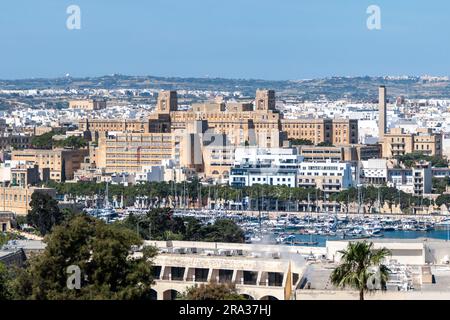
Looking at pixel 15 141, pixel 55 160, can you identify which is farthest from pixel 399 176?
pixel 15 141

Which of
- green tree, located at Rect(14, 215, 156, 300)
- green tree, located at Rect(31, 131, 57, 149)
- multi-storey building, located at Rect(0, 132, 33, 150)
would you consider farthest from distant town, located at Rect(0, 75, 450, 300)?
green tree, located at Rect(31, 131, 57, 149)

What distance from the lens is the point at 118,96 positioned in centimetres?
14962

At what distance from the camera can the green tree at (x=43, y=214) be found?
37.3 meters

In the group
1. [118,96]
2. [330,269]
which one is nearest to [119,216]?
[330,269]

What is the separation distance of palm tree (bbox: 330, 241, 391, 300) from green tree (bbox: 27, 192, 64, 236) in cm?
2107

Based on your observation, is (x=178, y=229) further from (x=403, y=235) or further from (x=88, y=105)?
(x=88, y=105)

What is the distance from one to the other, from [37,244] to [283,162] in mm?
33479

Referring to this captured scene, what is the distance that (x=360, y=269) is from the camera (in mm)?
15617

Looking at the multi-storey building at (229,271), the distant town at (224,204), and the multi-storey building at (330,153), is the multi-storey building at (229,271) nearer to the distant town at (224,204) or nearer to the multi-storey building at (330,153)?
the distant town at (224,204)

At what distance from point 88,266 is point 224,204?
40.8 metres

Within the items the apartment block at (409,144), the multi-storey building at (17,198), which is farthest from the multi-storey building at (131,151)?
the multi-storey building at (17,198)

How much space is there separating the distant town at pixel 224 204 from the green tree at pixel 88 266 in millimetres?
18

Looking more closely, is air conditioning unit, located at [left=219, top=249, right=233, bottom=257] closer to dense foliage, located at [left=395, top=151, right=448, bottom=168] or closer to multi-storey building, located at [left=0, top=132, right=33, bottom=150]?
dense foliage, located at [left=395, top=151, right=448, bottom=168]
